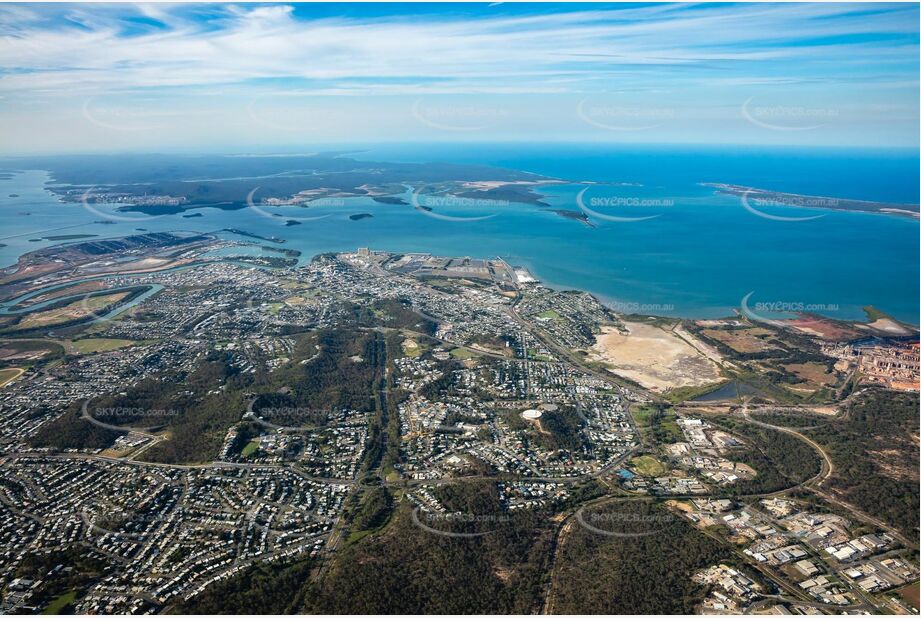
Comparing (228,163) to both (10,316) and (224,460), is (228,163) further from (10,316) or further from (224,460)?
(224,460)

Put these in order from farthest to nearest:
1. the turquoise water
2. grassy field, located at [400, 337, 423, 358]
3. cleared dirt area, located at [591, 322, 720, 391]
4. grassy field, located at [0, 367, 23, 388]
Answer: the turquoise water → grassy field, located at [400, 337, 423, 358] → cleared dirt area, located at [591, 322, 720, 391] → grassy field, located at [0, 367, 23, 388]

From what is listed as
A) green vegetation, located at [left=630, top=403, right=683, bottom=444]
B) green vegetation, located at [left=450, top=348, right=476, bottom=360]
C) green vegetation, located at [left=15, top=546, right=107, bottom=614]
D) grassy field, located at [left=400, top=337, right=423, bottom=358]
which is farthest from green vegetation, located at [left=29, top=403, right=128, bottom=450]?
green vegetation, located at [left=630, top=403, right=683, bottom=444]

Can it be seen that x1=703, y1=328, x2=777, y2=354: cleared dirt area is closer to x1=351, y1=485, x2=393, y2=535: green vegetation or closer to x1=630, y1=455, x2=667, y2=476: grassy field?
x1=630, y1=455, x2=667, y2=476: grassy field

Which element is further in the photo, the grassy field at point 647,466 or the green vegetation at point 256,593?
the grassy field at point 647,466

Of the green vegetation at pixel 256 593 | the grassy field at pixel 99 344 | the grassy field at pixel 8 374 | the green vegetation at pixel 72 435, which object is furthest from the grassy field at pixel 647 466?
the grassy field at pixel 8 374

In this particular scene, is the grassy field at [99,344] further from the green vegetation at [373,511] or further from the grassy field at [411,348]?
the green vegetation at [373,511]

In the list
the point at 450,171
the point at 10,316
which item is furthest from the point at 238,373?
the point at 450,171

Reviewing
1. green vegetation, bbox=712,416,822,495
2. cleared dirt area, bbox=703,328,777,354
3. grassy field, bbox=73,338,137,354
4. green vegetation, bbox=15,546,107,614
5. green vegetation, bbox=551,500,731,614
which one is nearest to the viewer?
green vegetation, bbox=15,546,107,614
